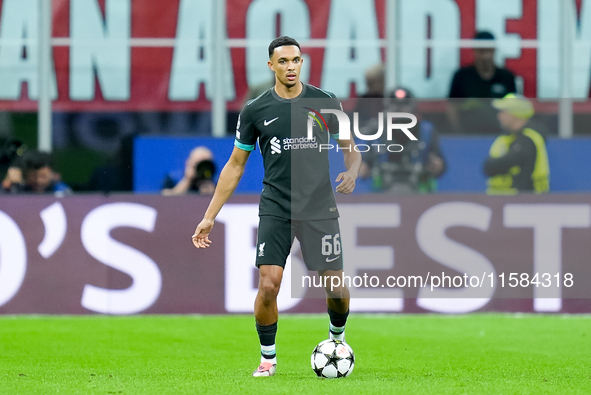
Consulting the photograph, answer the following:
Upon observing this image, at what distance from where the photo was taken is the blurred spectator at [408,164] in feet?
33.2

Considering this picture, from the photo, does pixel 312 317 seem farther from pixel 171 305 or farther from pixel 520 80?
pixel 520 80

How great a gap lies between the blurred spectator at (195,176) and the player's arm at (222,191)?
4026 millimetres

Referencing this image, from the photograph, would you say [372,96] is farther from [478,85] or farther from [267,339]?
[267,339]

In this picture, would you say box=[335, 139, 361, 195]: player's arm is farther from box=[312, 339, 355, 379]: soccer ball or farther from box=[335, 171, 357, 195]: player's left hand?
box=[312, 339, 355, 379]: soccer ball

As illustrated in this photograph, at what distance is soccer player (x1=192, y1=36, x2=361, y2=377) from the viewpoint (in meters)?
6.15

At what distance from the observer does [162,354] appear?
7562 mm

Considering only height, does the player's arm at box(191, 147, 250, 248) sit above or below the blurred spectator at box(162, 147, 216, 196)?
above

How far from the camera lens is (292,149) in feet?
20.3

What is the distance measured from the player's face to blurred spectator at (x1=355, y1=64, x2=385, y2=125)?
4.41 metres

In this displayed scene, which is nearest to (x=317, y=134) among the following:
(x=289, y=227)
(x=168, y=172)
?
(x=289, y=227)

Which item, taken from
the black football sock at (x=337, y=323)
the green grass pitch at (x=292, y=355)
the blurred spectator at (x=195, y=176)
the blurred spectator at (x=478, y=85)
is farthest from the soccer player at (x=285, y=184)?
the blurred spectator at (x=478, y=85)

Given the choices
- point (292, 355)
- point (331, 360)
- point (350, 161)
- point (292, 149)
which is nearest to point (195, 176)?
point (292, 355)

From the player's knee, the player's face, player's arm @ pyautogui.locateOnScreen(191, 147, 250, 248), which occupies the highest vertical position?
the player's face

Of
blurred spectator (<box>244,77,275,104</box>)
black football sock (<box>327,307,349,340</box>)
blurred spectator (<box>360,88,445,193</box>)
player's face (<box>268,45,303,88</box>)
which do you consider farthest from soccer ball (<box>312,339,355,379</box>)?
blurred spectator (<box>244,77,275,104</box>)
